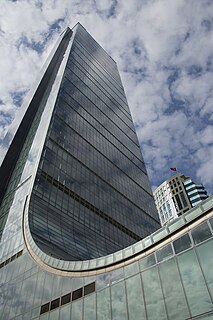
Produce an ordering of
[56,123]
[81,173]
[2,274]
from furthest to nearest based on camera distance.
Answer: [56,123]
[81,173]
[2,274]

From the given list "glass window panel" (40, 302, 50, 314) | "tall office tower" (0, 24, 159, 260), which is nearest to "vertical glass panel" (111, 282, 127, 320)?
"glass window panel" (40, 302, 50, 314)

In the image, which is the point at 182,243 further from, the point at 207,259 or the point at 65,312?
the point at 65,312

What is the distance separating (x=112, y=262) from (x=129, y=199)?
30291 millimetres

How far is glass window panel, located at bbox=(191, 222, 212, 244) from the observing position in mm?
Result: 11914

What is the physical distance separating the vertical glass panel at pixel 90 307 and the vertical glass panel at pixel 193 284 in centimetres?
Answer: 551

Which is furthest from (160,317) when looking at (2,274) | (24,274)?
(2,274)

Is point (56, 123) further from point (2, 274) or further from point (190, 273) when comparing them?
point (190, 273)

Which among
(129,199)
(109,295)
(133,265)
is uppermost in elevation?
(129,199)

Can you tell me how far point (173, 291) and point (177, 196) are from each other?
82565 millimetres

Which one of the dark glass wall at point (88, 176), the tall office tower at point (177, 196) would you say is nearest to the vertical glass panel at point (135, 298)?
the dark glass wall at point (88, 176)

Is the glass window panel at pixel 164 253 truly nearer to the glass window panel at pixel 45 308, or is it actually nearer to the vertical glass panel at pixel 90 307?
the vertical glass panel at pixel 90 307

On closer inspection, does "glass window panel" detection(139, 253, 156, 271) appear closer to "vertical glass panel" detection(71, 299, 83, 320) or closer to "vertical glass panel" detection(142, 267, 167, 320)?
"vertical glass panel" detection(142, 267, 167, 320)

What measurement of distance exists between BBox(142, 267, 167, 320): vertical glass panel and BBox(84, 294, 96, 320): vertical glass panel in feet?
11.2

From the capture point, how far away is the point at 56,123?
3994 cm
